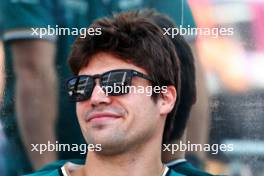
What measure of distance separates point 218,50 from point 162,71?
0.28m

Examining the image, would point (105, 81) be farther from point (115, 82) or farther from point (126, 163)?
point (126, 163)

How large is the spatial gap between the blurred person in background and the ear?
285 mm

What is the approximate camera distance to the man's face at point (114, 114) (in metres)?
1.33

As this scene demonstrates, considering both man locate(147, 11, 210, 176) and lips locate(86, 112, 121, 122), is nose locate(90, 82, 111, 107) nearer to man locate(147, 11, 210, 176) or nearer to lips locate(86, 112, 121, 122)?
lips locate(86, 112, 121, 122)

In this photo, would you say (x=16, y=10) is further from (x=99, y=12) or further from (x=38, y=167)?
(x=38, y=167)

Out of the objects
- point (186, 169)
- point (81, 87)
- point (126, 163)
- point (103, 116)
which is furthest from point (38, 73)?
point (186, 169)

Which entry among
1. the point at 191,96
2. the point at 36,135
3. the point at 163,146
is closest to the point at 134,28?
the point at 191,96

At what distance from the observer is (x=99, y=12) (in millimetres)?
1584

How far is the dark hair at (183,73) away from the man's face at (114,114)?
21cm

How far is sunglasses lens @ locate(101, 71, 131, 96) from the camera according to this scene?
1330 millimetres

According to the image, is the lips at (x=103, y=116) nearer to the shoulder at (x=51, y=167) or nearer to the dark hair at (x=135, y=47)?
the dark hair at (x=135, y=47)

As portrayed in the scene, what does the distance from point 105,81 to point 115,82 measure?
0.04m

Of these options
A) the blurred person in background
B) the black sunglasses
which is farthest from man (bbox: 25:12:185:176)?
the blurred person in background

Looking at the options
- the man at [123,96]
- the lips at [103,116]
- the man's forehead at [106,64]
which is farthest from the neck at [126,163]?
the man's forehead at [106,64]
